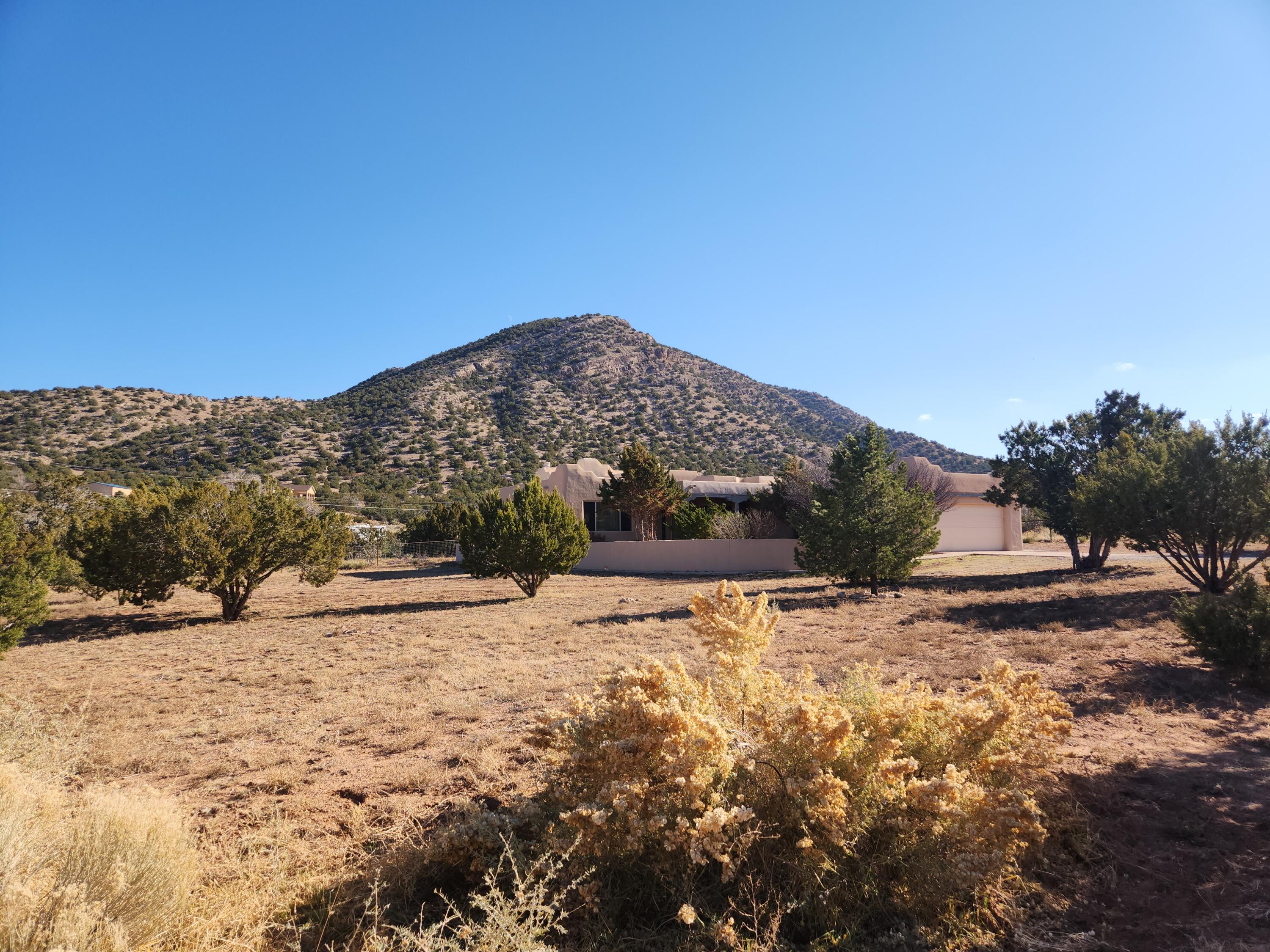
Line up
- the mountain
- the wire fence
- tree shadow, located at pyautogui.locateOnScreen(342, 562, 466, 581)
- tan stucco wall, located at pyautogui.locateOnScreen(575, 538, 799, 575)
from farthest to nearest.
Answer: the mountain
the wire fence
tan stucco wall, located at pyautogui.locateOnScreen(575, 538, 799, 575)
tree shadow, located at pyautogui.locateOnScreen(342, 562, 466, 581)

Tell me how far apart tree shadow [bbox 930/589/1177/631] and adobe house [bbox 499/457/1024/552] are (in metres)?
19.2

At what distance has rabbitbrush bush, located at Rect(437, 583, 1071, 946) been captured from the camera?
114 inches

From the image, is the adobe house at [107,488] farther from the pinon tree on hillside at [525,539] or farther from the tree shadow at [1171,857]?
the tree shadow at [1171,857]

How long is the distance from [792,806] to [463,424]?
174 feet

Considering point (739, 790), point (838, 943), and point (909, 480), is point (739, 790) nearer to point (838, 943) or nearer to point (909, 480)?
point (838, 943)

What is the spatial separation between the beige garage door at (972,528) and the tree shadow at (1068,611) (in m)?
19.5

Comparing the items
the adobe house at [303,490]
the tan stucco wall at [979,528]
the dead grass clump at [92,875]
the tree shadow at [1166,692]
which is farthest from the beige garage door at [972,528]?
the adobe house at [303,490]

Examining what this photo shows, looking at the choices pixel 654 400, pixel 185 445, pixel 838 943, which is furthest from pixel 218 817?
pixel 654 400

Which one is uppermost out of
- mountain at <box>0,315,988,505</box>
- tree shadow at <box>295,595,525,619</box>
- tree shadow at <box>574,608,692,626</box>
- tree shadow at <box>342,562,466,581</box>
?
mountain at <box>0,315,988,505</box>

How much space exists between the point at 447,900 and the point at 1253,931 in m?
3.54

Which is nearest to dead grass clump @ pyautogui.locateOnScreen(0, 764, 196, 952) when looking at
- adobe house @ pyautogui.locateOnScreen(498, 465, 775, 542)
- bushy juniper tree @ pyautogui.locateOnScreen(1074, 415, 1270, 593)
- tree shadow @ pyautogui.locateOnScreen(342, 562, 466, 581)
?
bushy juniper tree @ pyautogui.locateOnScreen(1074, 415, 1270, 593)

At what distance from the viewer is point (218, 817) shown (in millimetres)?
4027

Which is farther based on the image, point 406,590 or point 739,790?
point 406,590

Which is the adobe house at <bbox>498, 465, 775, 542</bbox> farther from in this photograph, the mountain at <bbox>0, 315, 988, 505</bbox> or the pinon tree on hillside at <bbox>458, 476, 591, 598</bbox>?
the pinon tree on hillside at <bbox>458, 476, 591, 598</bbox>
